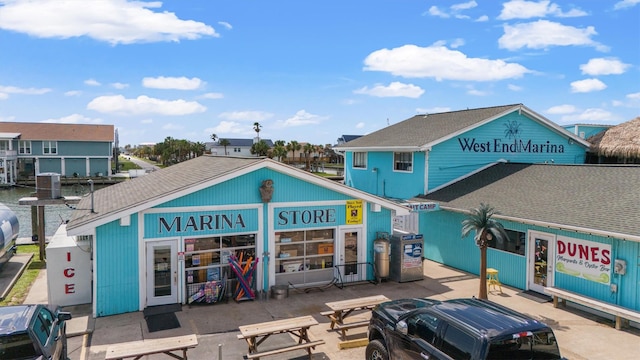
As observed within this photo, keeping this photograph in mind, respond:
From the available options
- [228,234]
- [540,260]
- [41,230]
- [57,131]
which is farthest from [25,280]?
[57,131]

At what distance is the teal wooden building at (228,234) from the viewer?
1205 centimetres

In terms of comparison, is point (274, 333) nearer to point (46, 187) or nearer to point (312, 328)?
point (312, 328)

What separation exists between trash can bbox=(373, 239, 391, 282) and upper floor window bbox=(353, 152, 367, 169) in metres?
10.3

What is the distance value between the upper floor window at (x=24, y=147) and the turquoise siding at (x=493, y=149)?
189ft

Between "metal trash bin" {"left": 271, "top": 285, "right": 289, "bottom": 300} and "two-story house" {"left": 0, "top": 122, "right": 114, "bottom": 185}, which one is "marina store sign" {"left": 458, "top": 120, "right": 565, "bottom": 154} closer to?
"metal trash bin" {"left": 271, "top": 285, "right": 289, "bottom": 300}

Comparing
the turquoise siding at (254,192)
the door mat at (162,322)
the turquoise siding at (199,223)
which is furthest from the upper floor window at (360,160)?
the door mat at (162,322)

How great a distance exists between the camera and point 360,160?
Result: 1015 inches

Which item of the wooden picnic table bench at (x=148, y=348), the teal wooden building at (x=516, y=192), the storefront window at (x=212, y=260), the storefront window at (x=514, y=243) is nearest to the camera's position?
the wooden picnic table bench at (x=148, y=348)

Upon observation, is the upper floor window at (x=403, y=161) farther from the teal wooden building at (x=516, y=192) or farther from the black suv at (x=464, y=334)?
the black suv at (x=464, y=334)

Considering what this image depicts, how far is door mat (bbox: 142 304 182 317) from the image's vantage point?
39.8 ft

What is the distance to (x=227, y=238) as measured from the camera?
13.5 m

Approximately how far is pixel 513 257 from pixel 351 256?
17.2 ft

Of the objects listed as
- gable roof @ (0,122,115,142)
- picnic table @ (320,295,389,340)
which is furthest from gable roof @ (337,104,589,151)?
gable roof @ (0,122,115,142)

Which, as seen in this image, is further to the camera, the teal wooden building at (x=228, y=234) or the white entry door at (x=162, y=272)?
the white entry door at (x=162, y=272)
